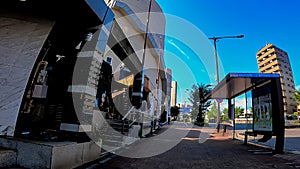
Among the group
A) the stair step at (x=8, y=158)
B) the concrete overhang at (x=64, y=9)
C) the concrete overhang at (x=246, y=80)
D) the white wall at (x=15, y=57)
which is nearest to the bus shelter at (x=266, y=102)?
the concrete overhang at (x=246, y=80)

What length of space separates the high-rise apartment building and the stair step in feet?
267

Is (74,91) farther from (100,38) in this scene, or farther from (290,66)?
(290,66)

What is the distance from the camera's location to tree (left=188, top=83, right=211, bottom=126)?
28109mm

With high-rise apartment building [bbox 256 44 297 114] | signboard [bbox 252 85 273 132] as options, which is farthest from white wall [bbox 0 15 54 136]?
high-rise apartment building [bbox 256 44 297 114]

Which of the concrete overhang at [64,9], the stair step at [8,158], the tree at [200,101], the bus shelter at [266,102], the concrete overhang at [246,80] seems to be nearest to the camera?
the stair step at [8,158]

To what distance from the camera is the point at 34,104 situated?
490cm

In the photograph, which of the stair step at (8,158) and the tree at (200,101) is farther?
the tree at (200,101)

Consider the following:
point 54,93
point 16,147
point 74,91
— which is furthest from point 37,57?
point 16,147

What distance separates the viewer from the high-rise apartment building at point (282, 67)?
68625mm

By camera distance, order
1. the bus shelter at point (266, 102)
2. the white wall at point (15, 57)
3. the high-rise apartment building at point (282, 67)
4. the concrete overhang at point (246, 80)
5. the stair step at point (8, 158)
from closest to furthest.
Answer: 1. the stair step at point (8, 158)
2. the white wall at point (15, 57)
3. the bus shelter at point (266, 102)
4. the concrete overhang at point (246, 80)
5. the high-rise apartment building at point (282, 67)

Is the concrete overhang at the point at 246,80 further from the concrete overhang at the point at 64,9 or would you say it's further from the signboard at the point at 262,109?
the concrete overhang at the point at 64,9

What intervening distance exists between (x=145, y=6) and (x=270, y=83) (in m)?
19.8

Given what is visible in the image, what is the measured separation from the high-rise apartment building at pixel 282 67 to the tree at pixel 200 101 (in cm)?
5440

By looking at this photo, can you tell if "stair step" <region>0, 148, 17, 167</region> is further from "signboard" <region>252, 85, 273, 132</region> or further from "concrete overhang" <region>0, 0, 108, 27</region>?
"signboard" <region>252, 85, 273, 132</region>
